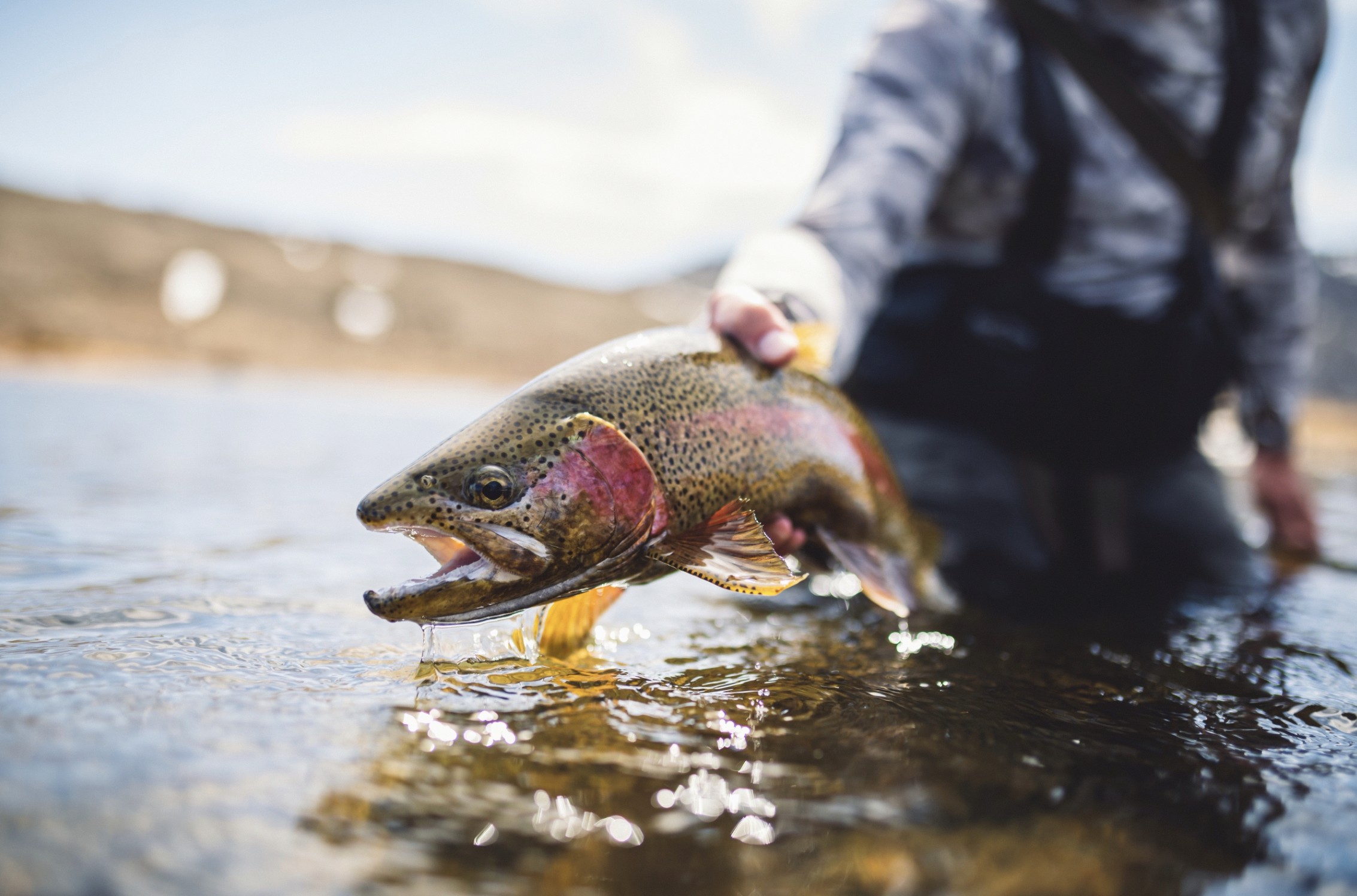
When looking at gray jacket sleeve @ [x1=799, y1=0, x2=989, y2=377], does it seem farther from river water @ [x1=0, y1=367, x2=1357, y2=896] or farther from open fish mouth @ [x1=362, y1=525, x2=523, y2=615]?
open fish mouth @ [x1=362, y1=525, x2=523, y2=615]

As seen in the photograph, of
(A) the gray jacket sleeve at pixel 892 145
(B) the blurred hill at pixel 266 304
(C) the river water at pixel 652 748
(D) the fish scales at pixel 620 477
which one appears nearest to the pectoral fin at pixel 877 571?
(D) the fish scales at pixel 620 477

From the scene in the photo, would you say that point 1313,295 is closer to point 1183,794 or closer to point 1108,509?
point 1108,509

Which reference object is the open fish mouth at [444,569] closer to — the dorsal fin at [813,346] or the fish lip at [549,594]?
the fish lip at [549,594]

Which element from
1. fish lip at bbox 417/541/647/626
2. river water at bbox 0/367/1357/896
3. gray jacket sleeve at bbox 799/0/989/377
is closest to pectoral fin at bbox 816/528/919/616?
river water at bbox 0/367/1357/896

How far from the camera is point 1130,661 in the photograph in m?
2.01

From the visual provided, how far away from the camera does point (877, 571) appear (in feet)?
6.80

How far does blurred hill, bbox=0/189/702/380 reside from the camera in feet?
68.6

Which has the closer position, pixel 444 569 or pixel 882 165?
pixel 444 569

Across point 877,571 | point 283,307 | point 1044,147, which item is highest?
point 283,307

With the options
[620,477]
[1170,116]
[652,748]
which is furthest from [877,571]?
[1170,116]

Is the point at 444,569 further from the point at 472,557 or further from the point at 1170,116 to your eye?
the point at 1170,116

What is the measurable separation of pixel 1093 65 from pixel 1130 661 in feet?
6.52

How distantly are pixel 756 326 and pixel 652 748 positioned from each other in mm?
948

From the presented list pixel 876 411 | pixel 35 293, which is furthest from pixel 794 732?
pixel 35 293
